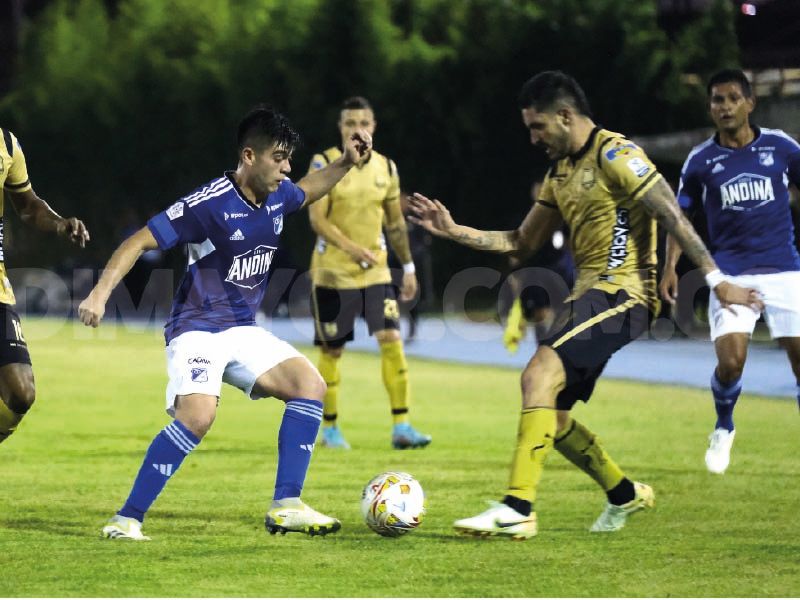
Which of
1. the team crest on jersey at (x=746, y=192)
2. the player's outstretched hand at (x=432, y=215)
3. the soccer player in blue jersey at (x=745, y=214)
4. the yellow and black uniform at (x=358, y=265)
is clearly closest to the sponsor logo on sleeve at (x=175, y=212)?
the player's outstretched hand at (x=432, y=215)

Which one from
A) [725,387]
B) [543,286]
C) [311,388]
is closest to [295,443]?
[311,388]

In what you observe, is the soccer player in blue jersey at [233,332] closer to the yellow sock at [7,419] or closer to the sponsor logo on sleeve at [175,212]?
the sponsor logo on sleeve at [175,212]

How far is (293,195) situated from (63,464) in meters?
3.55

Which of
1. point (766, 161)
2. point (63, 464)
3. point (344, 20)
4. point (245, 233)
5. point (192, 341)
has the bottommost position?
point (63, 464)

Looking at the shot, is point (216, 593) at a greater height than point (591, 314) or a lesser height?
lesser

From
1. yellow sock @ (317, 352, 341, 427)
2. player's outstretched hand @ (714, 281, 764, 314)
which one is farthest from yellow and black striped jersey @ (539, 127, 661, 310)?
yellow sock @ (317, 352, 341, 427)

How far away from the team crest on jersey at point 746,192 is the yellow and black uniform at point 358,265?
9.53 feet

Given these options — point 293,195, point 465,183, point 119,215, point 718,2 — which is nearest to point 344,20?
point 465,183

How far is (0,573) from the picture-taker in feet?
21.3

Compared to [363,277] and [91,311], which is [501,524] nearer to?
[91,311]

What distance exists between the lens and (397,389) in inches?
455

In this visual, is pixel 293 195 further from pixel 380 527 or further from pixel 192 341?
pixel 380 527

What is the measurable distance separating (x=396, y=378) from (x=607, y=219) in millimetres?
4451

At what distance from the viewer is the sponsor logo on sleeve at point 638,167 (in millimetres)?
7129
